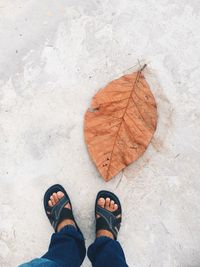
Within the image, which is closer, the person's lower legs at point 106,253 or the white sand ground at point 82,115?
the person's lower legs at point 106,253

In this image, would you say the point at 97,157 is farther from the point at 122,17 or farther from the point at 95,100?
the point at 122,17

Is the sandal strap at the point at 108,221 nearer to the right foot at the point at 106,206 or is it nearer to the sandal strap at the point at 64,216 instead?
the right foot at the point at 106,206

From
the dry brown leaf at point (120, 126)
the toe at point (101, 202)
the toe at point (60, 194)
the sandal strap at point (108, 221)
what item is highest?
the dry brown leaf at point (120, 126)

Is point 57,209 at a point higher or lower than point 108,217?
higher

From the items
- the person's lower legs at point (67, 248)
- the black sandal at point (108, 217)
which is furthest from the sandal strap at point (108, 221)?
the person's lower legs at point (67, 248)

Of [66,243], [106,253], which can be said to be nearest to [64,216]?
[66,243]

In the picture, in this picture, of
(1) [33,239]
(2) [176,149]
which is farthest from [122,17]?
(1) [33,239]

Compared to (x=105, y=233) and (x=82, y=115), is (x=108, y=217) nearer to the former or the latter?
(x=105, y=233)
